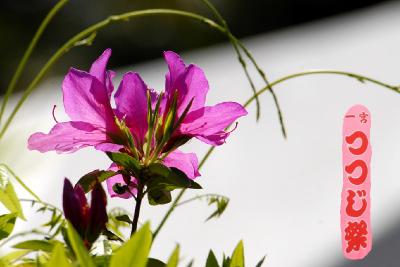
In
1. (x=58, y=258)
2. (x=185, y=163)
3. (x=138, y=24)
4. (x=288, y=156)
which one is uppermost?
(x=138, y=24)

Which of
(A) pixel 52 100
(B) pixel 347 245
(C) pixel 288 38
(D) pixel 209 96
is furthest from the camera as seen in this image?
(C) pixel 288 38

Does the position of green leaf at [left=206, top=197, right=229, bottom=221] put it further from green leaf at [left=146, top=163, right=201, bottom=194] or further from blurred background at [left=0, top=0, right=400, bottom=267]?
blurred background at [left=0, top=0, right=400, bottom=267]

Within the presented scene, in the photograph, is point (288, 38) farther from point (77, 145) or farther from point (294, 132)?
point (77, 145)

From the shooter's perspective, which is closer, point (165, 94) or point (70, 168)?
point (165, 94)

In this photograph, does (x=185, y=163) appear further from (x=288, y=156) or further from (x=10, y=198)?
(x=288, y=156)

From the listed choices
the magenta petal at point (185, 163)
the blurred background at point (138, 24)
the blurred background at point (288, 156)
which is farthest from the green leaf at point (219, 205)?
the blurred background at point (138, 24)

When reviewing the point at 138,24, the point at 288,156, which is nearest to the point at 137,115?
the point at 288,156

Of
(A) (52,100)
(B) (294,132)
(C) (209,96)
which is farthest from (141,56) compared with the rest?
(B) (294,132)
